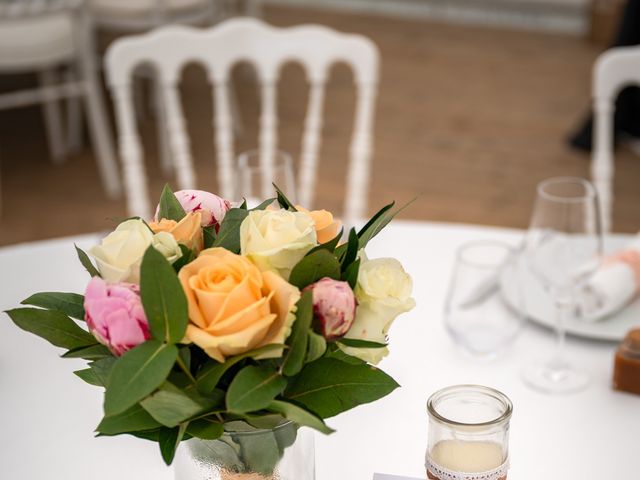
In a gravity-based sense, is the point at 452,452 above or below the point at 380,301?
below

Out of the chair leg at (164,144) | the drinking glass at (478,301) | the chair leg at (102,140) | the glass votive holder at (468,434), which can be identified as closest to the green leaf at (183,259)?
the glass votive holder at (468,434)

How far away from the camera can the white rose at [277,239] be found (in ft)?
2.43

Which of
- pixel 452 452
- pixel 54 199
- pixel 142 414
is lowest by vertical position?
pixel 54 199

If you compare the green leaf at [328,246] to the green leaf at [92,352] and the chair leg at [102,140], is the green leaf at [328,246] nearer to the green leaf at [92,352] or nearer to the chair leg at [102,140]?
the green leaf at [92,352]

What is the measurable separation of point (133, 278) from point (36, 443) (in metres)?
0.39

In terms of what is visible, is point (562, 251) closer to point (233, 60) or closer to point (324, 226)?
point (324, 226)

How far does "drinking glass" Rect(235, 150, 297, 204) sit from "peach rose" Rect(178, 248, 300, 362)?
52 centimetres

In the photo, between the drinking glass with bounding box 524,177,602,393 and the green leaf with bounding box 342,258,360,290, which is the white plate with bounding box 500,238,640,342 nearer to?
the drinking glass with bounding box 524,177,602,393

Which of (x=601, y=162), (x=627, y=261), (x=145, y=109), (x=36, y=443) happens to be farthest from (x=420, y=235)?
(x=145, y=109)

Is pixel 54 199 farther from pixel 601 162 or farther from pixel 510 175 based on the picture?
pixel 601 162

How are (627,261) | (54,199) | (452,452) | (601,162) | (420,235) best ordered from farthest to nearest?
(54,199) < (601,162) < (420,235) < (627,261) < (452,452)

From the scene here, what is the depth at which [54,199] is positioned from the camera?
3.59m

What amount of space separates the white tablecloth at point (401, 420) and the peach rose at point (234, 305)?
336 mm

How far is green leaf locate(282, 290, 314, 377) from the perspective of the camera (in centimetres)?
70
